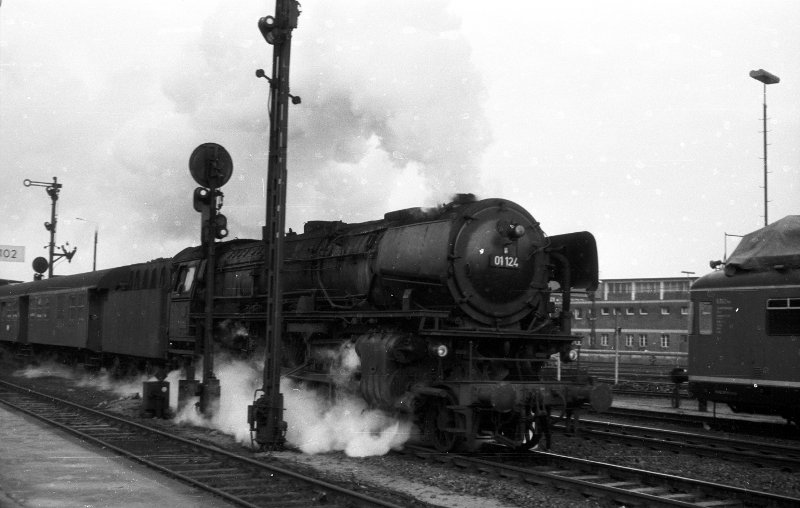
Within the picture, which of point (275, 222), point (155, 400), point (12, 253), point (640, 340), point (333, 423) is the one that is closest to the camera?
point (275, 222)

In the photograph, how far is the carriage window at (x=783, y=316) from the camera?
13196mm

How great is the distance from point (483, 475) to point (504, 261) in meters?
2.80

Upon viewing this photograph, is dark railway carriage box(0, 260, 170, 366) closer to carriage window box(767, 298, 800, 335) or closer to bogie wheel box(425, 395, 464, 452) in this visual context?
bogie wheel box(425, 395, 464, 452)

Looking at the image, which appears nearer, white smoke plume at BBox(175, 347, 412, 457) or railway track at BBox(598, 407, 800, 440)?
white smoke plume at BBox(175, 347, 412, 457)

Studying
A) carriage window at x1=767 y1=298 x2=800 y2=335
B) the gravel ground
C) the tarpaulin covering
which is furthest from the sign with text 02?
carriage window at x1=767 y1=298 x2=800 y2=335

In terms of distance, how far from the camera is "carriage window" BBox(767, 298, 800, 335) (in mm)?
13196

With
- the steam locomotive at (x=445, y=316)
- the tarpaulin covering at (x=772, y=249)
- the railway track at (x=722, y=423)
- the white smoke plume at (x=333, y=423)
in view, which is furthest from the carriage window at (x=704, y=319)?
the white smoke plume at (x=333, y=423)

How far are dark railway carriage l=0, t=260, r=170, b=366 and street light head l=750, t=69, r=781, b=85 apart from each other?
1519 centimetres

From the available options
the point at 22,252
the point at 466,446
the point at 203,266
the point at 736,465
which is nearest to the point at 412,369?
the point at 466,446

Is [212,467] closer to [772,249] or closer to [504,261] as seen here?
[504,261]

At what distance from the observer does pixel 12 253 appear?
1471cm

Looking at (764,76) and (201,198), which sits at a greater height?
(764,76)

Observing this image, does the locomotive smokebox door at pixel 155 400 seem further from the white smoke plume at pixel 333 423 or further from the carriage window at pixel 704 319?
the carriage window at pixel 704 319

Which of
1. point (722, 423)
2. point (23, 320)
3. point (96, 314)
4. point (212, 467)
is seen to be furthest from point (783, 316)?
point (23, 320)
